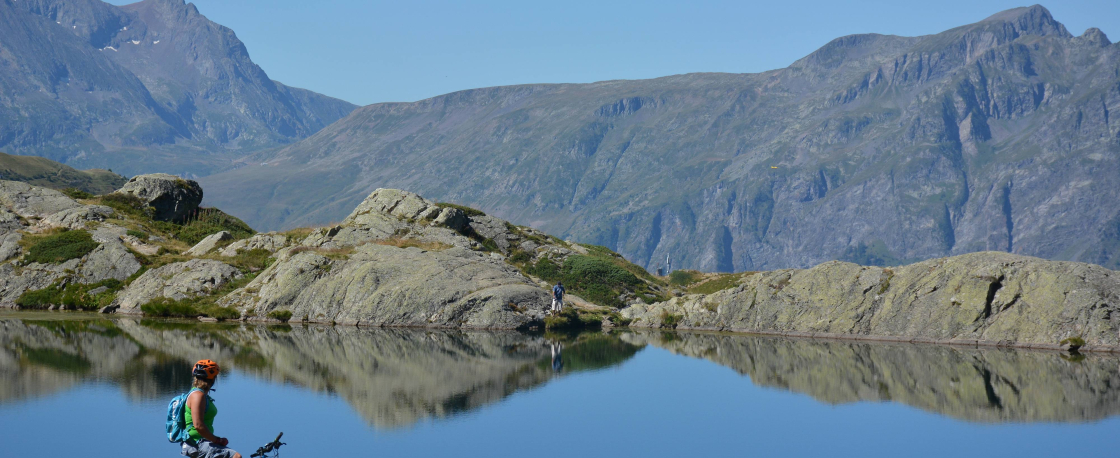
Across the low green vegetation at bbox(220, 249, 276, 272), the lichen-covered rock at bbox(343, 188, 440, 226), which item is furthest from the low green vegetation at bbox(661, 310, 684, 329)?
the low green vegetation at bbox(220, 249, 276, 272)

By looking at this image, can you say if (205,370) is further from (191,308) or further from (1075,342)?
(1075,342)

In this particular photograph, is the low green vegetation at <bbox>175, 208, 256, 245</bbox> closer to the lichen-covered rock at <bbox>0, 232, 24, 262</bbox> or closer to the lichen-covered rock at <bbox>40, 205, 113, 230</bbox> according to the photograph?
the lichen-covered rock at <bbox>40, 205, 113, 230</bbox>

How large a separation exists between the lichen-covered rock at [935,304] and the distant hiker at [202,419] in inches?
1508

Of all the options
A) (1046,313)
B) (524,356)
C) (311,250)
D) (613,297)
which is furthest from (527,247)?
(1046,313)

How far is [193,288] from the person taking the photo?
2190 inches

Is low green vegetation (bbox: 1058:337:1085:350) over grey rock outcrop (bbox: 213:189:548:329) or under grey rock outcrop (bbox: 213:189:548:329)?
under

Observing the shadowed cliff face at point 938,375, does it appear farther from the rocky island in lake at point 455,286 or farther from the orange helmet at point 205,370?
the orange helmet at point 205,370

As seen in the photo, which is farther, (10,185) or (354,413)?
(10,185)

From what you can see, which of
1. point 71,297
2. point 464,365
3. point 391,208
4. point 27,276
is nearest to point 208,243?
point 71,297

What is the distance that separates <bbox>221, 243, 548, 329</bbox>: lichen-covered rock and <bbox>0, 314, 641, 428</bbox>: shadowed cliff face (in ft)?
7.84

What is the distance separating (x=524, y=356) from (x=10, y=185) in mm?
50795

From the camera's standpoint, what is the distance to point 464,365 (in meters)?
35.5

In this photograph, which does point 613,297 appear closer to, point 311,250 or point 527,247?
point 527,247

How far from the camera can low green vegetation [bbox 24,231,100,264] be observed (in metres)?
58.5
